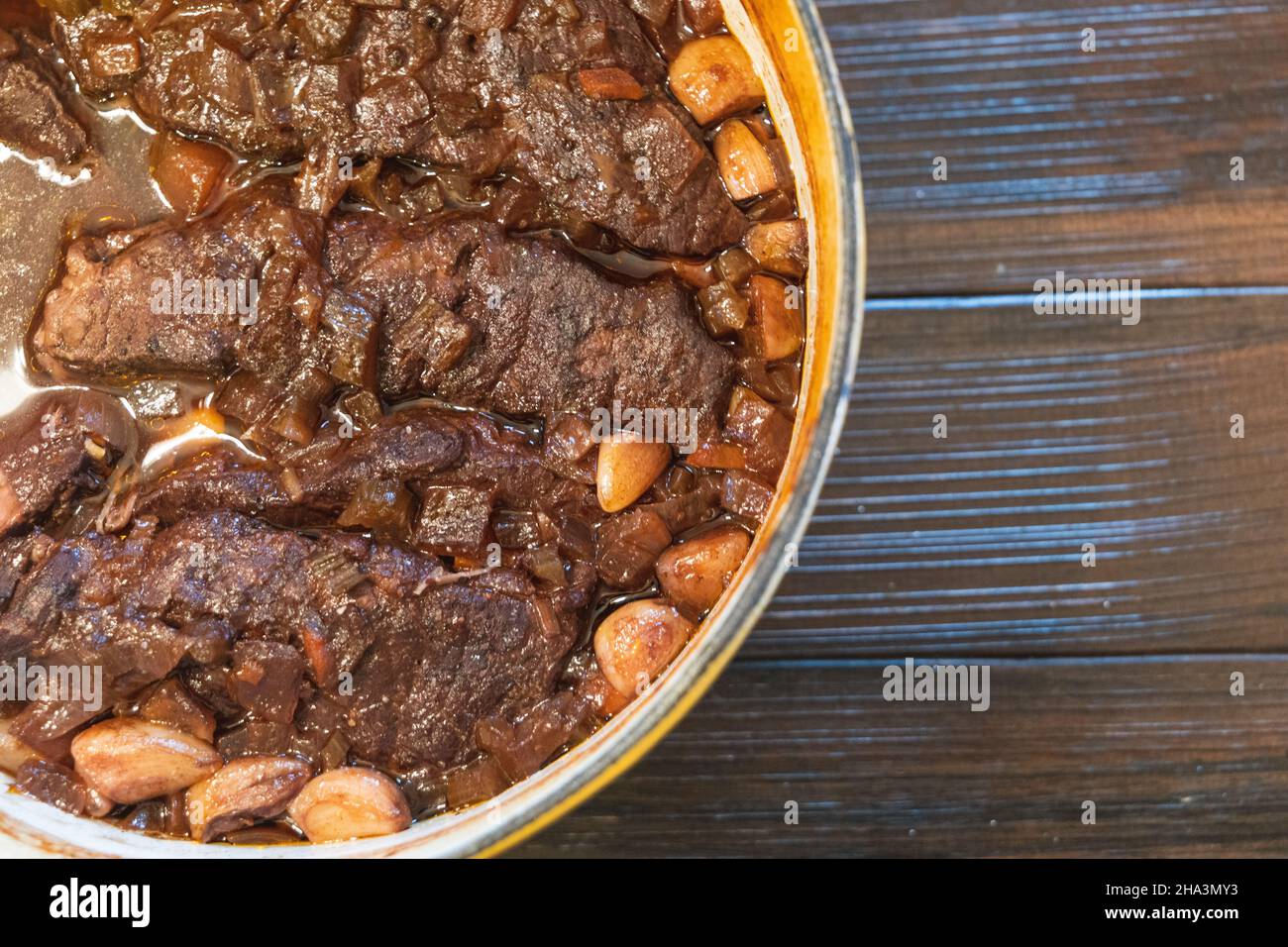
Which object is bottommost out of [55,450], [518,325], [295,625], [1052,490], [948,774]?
[948,774]

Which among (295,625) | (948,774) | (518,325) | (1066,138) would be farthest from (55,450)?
(1066,138)

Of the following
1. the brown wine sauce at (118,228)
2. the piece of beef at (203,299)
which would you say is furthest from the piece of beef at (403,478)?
the piece of beef at (203,299)

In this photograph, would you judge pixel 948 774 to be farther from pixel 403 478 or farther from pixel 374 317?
pixel 374 317

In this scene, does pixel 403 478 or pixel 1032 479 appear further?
pixel 1032 479

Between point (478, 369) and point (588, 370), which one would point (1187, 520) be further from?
point (478, 369)

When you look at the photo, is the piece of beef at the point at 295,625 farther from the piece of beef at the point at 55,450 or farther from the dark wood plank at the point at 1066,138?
the dark wood plank at the point at 1066,138

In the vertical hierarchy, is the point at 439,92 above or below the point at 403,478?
Answer: above

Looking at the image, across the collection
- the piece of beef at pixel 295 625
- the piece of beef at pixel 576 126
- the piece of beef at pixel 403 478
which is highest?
the piece of beef at pixel 576 126
